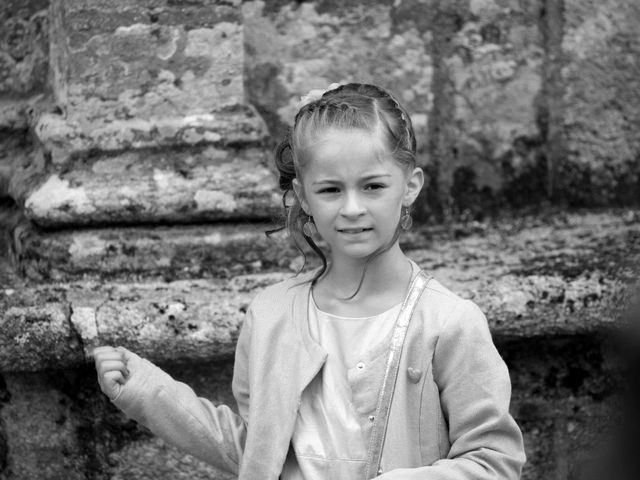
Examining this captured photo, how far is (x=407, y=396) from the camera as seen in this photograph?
189cm

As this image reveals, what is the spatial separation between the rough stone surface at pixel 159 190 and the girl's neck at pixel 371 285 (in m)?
0.87

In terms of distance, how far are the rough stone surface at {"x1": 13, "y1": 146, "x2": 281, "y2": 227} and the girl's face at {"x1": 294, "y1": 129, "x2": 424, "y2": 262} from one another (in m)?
0.92

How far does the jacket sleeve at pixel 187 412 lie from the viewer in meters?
2.04

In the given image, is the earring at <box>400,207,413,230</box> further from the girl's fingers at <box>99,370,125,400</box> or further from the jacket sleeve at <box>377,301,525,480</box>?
the girl's fingers at <box>99,370,125,400</box>

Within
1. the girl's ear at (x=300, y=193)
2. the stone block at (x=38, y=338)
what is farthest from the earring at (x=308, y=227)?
the stone block at (x=38, y=338)

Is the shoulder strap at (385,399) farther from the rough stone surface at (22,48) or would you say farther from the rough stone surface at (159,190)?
the rough stone surface at (22,48)

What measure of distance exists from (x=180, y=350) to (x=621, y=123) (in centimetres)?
163

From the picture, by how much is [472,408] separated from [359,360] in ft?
0.71

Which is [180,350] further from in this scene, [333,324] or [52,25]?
[52,25]

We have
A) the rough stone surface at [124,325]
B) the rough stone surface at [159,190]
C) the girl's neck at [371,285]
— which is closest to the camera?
the girl's neck at [371,285]

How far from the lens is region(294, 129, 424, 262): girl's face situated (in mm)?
1900

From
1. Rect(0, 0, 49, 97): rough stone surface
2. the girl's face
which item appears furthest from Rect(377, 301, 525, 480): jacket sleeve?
Rect(0, 0, 49, 97): rough stone surface

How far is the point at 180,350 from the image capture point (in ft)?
8.55

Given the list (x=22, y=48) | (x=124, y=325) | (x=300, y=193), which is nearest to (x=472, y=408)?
(x=300, y=193)
